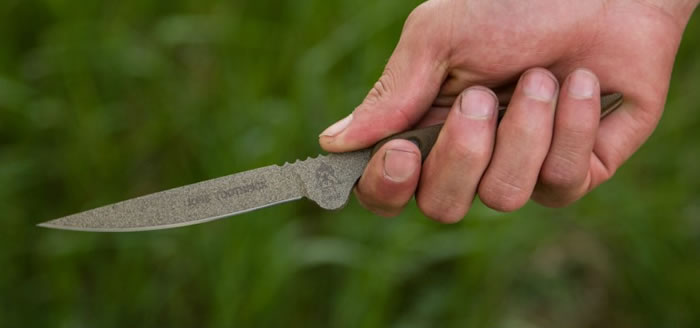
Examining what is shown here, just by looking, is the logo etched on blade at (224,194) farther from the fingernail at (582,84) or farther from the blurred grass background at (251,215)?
the blurred grass background at (251,215)

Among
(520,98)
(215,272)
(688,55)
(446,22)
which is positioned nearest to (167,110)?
(215,272)

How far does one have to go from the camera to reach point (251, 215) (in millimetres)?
1983

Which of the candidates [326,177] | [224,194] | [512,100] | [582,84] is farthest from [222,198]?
[582,84]

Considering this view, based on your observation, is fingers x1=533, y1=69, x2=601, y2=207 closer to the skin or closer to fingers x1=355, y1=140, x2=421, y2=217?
the skin

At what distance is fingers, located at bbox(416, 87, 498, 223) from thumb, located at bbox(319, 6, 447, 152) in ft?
0.35

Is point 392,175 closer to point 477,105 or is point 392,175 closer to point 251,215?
point 477,105

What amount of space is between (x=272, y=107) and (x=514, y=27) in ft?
3.04

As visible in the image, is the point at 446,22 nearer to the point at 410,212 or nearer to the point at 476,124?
the point at 476,124

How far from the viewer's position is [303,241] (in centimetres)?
216

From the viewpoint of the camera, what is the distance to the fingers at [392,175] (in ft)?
4.67

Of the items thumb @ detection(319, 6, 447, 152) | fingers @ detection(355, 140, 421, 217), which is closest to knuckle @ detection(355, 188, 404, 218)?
fingers @ detection(355, 140, 421, 217)

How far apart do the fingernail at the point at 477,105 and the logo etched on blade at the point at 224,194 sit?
0.36m

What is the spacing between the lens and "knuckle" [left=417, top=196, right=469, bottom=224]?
151 cm

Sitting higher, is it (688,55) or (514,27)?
(514,27)
